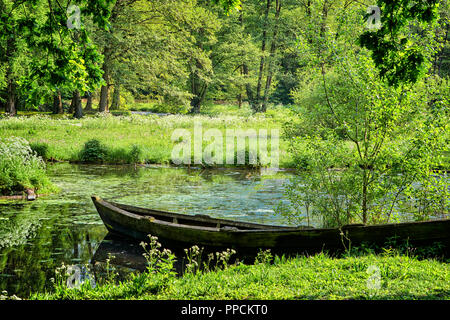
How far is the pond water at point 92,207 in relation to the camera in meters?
8.73

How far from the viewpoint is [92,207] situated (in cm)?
1371

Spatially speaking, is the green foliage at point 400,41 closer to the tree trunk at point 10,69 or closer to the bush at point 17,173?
the bush at point 17,173

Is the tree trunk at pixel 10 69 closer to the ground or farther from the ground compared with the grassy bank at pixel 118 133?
farther from the ground

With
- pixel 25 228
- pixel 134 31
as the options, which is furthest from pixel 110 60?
pixel 25 228

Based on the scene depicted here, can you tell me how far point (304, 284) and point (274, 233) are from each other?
207cm

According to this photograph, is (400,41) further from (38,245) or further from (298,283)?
(38,245)

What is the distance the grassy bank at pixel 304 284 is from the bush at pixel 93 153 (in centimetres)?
1724

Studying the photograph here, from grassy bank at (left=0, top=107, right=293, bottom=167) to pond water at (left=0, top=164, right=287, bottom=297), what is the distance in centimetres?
144

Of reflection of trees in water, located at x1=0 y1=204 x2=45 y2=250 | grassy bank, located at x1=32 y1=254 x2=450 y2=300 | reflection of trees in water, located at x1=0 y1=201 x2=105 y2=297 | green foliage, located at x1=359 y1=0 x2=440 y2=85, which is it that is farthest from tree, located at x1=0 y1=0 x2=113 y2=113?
green foliage, located at x1=359 y1=0 x2=440 y2=85

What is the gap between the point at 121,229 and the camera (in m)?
10.4

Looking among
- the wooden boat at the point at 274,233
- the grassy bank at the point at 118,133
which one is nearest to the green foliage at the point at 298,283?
the wooden boat at the point at 274,233

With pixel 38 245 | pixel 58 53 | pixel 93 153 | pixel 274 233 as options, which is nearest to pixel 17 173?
pixel 38 245

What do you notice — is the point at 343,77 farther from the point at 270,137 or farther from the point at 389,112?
the point at 270,137
